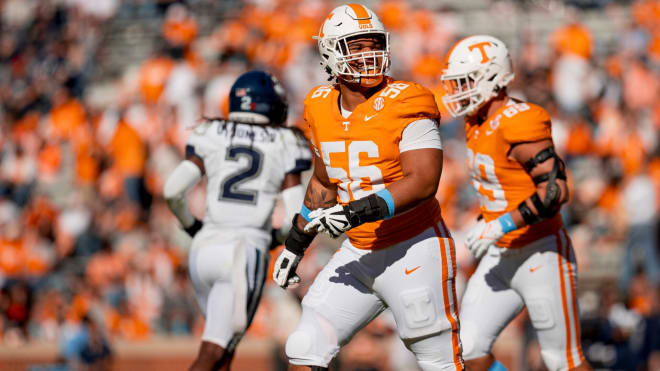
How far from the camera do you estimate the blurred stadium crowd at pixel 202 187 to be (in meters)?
10.5

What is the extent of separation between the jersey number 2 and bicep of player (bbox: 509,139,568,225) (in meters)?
1.70

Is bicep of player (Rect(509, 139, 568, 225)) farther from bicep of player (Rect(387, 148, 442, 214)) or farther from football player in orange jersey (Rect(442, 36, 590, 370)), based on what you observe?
bicep of player (Rect(387, 148, 442, 214))

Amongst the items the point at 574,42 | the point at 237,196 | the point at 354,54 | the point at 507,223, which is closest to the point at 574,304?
the point at 507,223

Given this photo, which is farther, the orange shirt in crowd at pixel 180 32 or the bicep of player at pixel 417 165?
the orange shirt in crowd at pixel 180 32

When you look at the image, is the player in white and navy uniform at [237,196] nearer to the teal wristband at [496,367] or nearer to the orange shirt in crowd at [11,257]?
the teal wristband at [496,367]

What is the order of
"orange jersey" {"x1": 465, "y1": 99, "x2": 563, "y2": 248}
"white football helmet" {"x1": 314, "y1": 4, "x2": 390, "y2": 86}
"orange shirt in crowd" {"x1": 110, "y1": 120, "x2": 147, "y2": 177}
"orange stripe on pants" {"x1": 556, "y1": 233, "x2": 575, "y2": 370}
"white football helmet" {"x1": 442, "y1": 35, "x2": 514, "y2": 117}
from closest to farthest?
"white football helmet" {"x1": 314, "y1": 4, "x2": 390, "y2": 86}
"orange jersey" {"x1": 465, "y1": 99, "x2": 563, "y2": 248}
"orange stripe on pants" {"x1": 556, "y1": 233, "x2": 575, "y2": 370}
"white football helmet" {"x1": 442, "y1": 35, "x2": 514, "y2": 117}
"orange shirt in crowd" {"x1": 110, "y1": 120, "x2": 147, "y2": 177}

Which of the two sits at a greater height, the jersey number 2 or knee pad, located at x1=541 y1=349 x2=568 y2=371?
the jersey number 2

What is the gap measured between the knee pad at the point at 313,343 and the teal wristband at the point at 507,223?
1181mm

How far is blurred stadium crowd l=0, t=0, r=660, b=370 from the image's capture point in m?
10.5

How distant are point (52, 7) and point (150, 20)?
7.06 ft

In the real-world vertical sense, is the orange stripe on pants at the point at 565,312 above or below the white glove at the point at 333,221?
below

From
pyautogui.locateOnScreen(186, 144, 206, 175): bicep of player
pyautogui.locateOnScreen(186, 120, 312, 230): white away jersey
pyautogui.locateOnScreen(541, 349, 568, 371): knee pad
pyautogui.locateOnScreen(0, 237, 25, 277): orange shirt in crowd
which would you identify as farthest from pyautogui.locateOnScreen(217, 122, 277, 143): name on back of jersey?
pyautogui.locateOnScreen(0, 237, 25, 277): orange shirt in crowd

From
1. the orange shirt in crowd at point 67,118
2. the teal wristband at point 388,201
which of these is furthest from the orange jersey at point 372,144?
the orange shirt in crowd at point 67,118

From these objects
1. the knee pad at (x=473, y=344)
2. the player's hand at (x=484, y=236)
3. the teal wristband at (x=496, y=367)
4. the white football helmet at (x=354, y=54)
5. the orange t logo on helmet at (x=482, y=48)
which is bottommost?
the teal wristband at (x=496, y=367)
